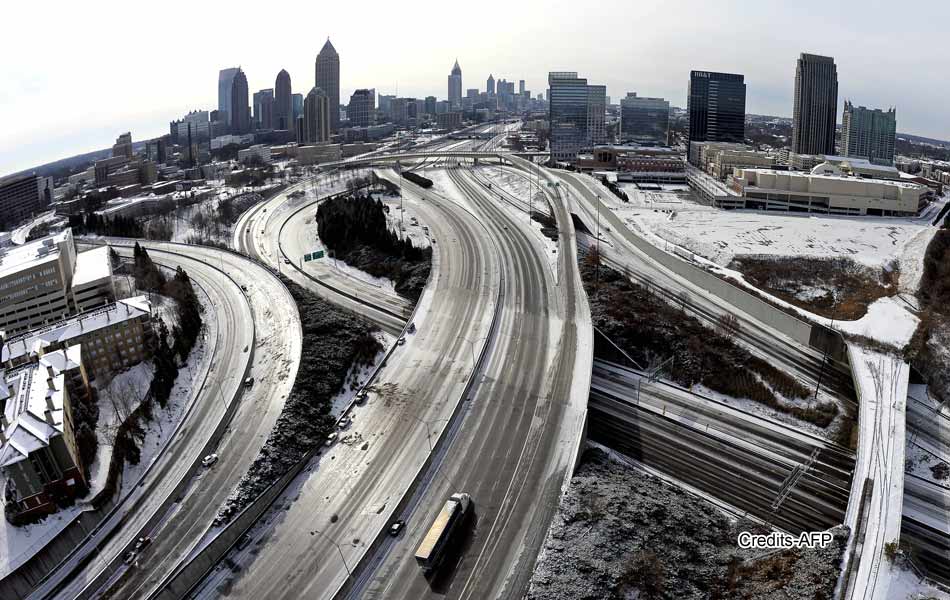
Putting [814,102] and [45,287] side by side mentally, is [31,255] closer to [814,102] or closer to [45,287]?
[45,287]

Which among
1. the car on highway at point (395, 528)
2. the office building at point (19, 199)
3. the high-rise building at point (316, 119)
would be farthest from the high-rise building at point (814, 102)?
the office building at point (19, 199)

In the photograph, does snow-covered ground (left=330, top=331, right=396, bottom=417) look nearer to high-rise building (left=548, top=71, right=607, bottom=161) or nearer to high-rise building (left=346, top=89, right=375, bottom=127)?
high-rise building (left=548, top=71, right=607, bottom=161)

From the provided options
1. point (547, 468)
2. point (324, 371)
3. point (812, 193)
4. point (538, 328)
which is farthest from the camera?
point (812, 193)

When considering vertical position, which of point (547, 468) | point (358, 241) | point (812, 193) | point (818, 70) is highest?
point (818, 70)

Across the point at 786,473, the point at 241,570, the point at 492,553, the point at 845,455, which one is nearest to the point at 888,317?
the point at 845,455

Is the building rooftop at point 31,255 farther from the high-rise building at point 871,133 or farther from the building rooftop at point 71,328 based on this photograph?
the high-rise building at point 871,133

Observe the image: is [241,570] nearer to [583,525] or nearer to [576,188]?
[583,525]

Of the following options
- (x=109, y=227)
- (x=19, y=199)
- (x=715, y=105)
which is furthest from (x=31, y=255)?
(x=715, y=105)
